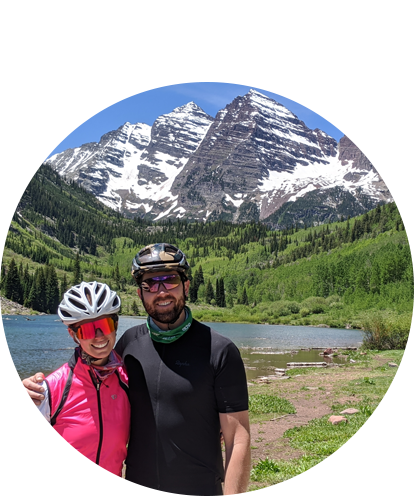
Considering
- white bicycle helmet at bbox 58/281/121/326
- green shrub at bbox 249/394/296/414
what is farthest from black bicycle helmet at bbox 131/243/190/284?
green shrub at bbox 249/394/296/414

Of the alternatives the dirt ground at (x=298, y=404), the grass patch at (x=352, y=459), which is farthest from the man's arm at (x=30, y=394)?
the dirt ground at (x=298, y=404)

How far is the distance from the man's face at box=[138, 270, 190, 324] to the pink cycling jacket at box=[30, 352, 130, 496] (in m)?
0.92

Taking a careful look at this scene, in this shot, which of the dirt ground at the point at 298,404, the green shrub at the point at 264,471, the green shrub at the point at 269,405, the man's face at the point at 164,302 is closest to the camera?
the man's face at the point at 164,302

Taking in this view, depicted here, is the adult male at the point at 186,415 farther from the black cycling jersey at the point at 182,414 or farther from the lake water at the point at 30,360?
the lake water at the point at 30,360

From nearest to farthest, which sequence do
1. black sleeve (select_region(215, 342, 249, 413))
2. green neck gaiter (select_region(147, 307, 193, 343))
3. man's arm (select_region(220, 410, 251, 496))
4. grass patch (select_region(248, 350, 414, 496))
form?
man's arm (select_region(220, 410, 251, 496)) → black sleeve (select_region(215, 342, 249, 413)) → green neck gaiter (select_region(147, 307, 193, 343)) → grass patch (select_region(248, 350, 414, 496))

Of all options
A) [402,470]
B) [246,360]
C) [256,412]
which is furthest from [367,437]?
[246,360]

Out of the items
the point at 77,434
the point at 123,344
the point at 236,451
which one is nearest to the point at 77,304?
the point at 123,344

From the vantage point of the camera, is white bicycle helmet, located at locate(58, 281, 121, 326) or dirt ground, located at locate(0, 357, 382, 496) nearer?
white bicycle helmet, located at locate(58, 281, 121, 326)

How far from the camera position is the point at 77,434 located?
12.9 ft

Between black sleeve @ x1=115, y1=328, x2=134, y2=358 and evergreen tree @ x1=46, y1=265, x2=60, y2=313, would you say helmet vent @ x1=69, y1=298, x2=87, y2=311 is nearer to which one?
black sleeve @ x1=115, y1=328, x2=134, y2=358

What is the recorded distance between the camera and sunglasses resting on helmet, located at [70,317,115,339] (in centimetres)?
444

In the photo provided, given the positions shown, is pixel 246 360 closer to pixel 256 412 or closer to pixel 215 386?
pixel 256 412

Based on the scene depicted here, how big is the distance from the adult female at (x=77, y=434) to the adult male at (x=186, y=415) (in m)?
0.21

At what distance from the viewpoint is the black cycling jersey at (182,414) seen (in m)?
4.11
